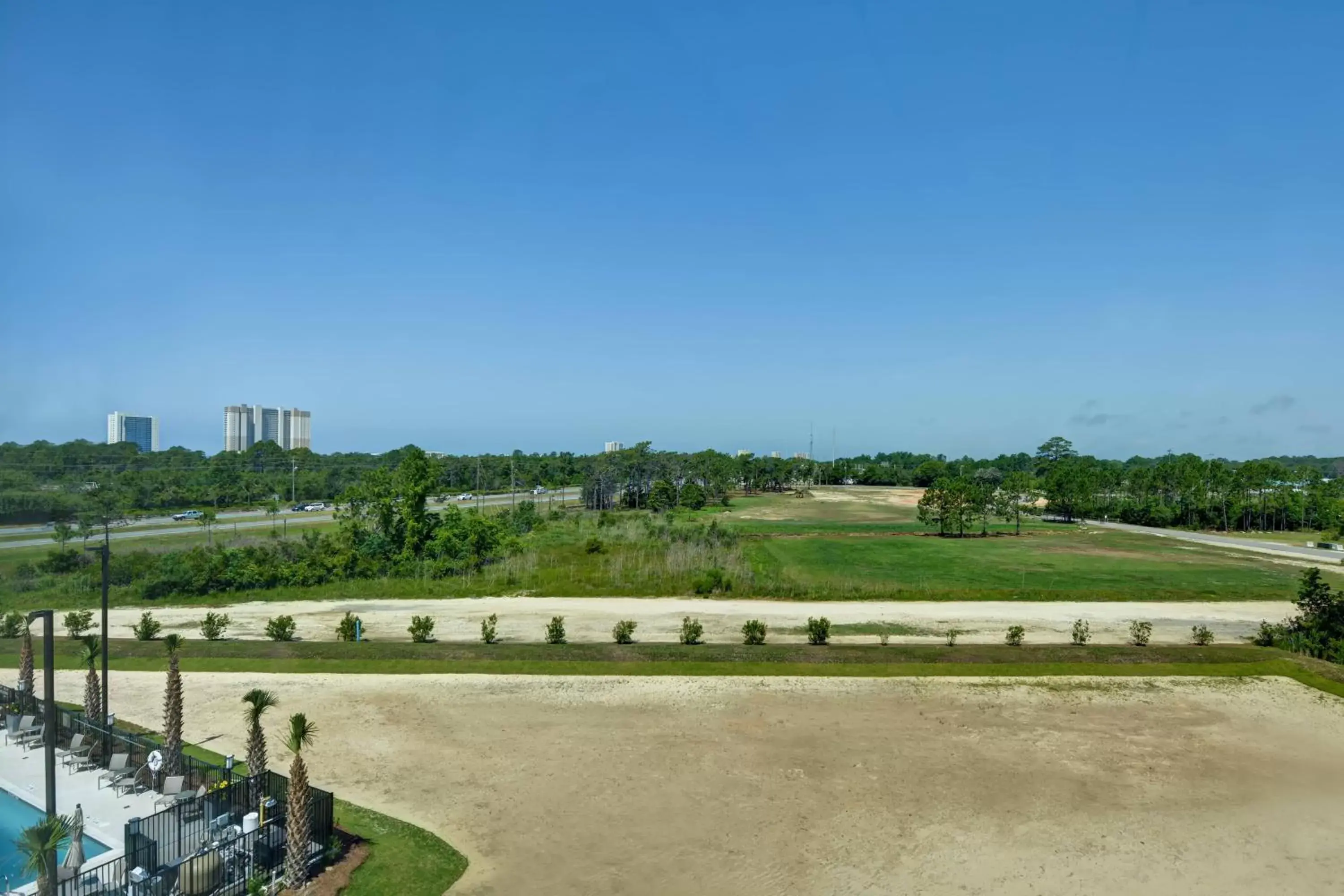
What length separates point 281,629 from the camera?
26.7 m

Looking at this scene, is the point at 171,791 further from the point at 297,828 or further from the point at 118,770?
the point at 297,828

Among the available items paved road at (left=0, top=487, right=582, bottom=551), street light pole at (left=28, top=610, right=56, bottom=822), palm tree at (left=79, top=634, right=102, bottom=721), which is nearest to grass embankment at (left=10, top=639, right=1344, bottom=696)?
palm tree at (left=79, top=634, right=102, bottom=721)

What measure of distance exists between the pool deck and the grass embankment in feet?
25.8

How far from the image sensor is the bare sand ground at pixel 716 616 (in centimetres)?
2911

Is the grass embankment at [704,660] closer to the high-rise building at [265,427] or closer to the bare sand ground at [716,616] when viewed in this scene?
the bare sand ground at [716,616]

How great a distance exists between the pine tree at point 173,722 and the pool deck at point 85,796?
23.2 inches

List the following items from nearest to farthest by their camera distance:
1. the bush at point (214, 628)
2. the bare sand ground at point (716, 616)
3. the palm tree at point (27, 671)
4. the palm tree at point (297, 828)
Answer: the palm tree at point (297, 828)
the palm tree at point (27, 671)
the bush at point (214, 628)
the bare sand ground at point (716, 616)

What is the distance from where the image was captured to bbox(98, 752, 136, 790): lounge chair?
15.0 m

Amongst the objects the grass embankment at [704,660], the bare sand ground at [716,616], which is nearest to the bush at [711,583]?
the bare sand ground at [716,616]

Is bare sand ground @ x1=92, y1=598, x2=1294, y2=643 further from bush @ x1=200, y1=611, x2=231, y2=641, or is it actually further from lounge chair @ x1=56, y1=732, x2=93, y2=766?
lounge chair @ x1=56, y1=732, x2=93, y2=766

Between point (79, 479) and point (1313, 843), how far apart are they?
64.0 m

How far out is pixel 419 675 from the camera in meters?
23.6

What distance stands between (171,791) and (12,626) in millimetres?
19782

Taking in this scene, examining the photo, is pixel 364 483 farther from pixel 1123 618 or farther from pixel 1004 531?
pixel 1004 531
